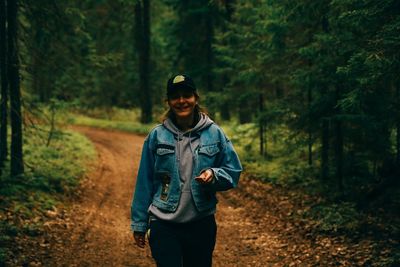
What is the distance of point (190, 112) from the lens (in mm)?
3844

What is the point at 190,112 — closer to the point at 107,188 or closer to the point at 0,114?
the point at 0,114

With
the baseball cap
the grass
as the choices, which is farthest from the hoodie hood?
the grass

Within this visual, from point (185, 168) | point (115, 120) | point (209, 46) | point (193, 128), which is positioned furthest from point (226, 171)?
point (115, 120)

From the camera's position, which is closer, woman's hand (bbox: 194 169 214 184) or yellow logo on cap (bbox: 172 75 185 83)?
woman's hand (bbox: 194 169 214 184)

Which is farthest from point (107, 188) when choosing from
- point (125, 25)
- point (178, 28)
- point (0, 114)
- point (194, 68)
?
point (125, 25)

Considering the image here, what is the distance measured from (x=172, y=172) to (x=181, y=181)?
107mm

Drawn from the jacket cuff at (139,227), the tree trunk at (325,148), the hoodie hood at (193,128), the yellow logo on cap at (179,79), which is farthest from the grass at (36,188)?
the tree trunk at (325,148)

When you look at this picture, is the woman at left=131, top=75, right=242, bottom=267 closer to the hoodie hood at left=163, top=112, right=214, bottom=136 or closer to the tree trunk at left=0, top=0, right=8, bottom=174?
the hoodie hood at left=163, top=112, right=214, bottom=136

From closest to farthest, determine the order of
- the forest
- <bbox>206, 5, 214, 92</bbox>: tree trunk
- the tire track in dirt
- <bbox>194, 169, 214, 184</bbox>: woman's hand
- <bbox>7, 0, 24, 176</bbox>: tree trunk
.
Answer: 1. <bbox>194, 169, 214, 184</bbox>: woman's hand
2. the forest
3. the tire track in dirt
4. <bbox>7, 0, 24, 176</bbox>: tree trunk
5. <bbox>206, 5, 214, 92</bbox>: tree trunk

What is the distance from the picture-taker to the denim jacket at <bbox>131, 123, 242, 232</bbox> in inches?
146

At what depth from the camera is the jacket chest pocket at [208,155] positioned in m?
3.75

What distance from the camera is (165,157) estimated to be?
3.75 metres

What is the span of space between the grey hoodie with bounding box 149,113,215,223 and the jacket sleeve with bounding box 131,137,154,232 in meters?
0.08

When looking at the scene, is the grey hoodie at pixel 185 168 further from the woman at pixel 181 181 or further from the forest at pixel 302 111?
the forest at pixel 302 111
